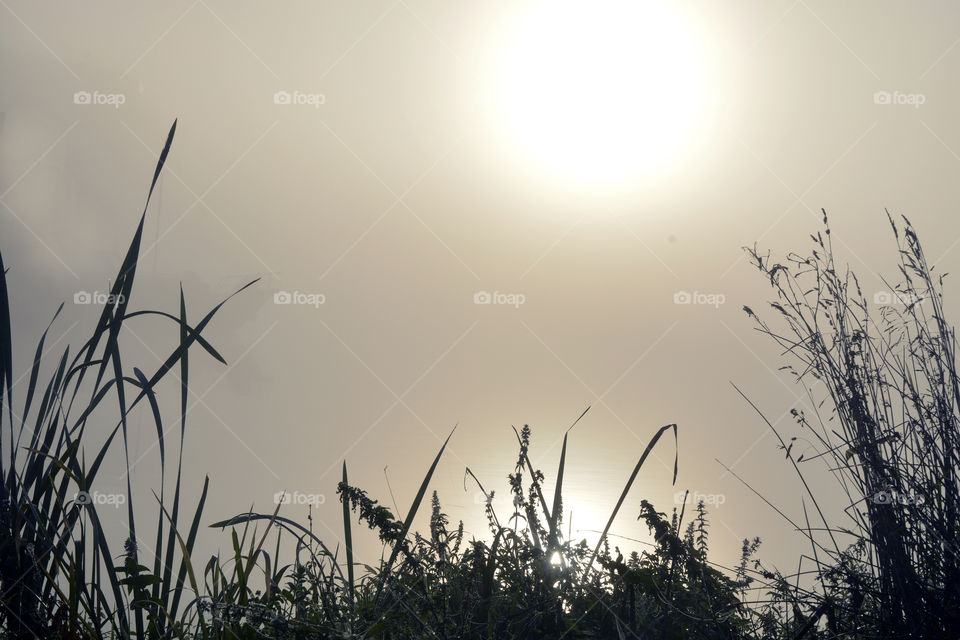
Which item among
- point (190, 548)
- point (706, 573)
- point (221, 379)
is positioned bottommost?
point (190, 548)

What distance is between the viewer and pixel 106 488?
85.6 inches

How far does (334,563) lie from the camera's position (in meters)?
0.92

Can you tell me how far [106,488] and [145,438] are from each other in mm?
468

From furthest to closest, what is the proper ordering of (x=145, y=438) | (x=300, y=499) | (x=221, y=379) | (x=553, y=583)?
(x=221, y=379) < (x=145, y=438) < (x=300, y=499) < (x=553, y=583)

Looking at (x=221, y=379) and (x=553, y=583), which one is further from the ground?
(x=221, y=379)

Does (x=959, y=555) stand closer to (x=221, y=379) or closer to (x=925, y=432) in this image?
(x=925, y=432)

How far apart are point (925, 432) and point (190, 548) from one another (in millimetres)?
1160

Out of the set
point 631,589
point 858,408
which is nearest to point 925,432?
point 858,408

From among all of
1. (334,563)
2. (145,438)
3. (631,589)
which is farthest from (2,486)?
(145,438)

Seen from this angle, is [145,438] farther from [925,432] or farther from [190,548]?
[925,432]

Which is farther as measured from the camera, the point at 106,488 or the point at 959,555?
the point at 106,488

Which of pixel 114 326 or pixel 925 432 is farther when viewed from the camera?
pixel 114 326

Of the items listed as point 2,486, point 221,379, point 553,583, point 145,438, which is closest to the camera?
point 553,583

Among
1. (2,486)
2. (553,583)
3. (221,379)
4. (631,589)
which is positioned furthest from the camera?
(221,379)
